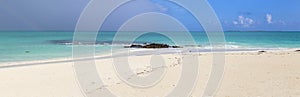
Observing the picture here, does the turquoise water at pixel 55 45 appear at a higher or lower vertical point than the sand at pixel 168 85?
higher

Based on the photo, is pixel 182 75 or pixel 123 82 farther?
pixel 182 75

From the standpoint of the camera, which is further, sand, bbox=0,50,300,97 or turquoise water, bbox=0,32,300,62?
turquoise water, bbox=0,32,300,62

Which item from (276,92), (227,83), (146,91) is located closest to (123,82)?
(146,91)

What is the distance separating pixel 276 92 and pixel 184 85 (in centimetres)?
221

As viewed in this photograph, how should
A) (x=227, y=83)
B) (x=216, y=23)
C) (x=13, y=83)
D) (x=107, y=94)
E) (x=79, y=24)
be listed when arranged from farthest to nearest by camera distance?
(x=13, y=83) < (x=227, y=83) < (x=216, y=23) < (x=107, y=94) < (x=79, y=24)

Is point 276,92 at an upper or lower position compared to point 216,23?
lower

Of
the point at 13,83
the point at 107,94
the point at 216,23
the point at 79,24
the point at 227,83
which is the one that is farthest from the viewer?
the point at 13,83

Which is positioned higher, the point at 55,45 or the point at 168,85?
the point at 55,45

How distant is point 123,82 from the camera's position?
1052cm

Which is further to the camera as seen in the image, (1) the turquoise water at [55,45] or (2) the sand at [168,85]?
(1) the turquoise water at [55,45]

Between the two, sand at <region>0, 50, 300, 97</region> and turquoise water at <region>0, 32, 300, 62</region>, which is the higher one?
turquoise water at <region>0, 32, 300, 62</region>

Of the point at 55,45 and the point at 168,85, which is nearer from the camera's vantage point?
the point at 168,85

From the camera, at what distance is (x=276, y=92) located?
854 centimetres

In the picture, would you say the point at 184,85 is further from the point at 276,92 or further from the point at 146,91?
the point at 276,92
